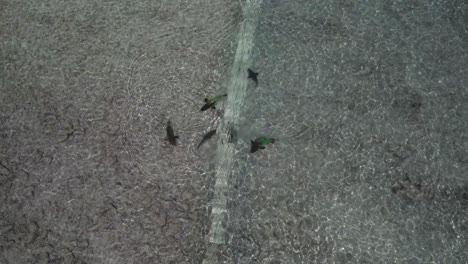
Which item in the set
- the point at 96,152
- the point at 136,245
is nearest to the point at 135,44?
the point at 96,152

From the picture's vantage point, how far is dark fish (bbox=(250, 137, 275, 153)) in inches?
66.2

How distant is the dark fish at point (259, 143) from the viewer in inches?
66.2

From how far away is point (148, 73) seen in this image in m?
1.88

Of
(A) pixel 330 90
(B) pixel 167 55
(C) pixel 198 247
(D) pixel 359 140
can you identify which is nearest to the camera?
(C) pixel 198 247

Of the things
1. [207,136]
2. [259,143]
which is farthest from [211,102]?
[259,143]

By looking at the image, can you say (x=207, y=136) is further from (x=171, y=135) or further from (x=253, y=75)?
(x=253, y=75)

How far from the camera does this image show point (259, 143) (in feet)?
5.55

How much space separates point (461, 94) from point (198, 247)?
3.56 feet

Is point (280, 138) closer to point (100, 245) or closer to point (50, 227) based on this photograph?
point (100, 245)

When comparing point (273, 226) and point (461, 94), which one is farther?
point (461, 94)

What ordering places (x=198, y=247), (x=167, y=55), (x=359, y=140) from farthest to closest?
(x=167, y=55)
(x=359, y=140)
(x=198, y=247)

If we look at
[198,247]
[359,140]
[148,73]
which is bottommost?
[198,247]

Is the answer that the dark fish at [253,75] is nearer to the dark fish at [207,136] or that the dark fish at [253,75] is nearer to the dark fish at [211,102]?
the dark fish at [211,102]

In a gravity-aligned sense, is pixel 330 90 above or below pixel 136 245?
above
